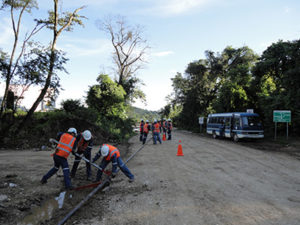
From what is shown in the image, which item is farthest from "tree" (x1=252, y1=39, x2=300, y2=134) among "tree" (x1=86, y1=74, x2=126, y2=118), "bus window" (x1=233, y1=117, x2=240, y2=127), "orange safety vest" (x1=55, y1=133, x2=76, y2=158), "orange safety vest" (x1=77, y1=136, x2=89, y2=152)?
"orange safety vest" (x1=55, y1=133, x2=76, y2=158)

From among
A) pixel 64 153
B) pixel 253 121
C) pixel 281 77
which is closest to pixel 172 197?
pixel 64 153

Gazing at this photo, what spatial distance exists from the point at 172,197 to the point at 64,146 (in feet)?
11.0

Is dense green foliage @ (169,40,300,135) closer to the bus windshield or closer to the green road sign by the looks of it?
the green road sign

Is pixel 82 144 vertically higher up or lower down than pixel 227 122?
lower down

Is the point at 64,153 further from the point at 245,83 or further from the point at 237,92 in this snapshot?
the point at 245,83

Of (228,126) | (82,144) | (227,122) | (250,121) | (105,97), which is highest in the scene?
(105,97)

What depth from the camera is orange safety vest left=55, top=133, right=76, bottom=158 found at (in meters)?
6.58

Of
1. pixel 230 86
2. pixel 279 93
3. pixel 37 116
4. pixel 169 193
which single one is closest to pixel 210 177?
pixel 169 193

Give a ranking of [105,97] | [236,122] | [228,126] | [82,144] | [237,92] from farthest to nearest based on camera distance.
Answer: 1. [237,92]
2. [105,97]
3. [228,126]
4. [236,122]
5. [82,144]

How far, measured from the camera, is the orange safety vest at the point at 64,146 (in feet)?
21.6

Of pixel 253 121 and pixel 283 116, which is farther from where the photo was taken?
pixel 253 121

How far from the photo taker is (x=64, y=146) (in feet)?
21.7

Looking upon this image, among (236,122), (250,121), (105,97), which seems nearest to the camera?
(250,121)

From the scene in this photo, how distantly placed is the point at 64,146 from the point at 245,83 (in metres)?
26.1
